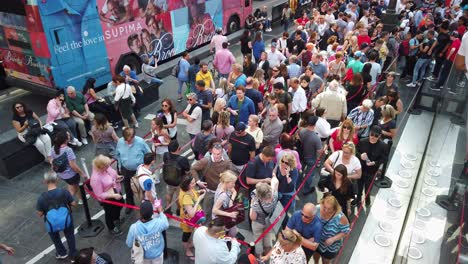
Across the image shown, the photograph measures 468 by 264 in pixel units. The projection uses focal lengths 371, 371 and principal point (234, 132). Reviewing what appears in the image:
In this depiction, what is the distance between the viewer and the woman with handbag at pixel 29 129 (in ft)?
25.4

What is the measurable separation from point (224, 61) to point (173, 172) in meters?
5.90

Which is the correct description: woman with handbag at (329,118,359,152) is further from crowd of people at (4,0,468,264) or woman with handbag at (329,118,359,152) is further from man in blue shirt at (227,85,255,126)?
man in blue shirt at (227,85,255,126)

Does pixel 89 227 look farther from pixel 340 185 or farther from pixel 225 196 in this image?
pixel 340 185

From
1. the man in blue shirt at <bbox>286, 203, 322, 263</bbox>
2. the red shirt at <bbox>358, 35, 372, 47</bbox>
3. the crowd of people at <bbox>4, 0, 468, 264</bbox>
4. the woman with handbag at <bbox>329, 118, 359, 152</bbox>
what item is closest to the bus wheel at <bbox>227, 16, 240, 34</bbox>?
the crowd of people at <bbox>4, 0, 468, 264</bbox>

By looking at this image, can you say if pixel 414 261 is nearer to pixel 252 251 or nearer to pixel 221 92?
pixel 252 251

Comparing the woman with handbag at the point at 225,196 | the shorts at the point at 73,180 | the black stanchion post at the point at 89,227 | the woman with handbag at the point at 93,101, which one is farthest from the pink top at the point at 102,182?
the woman with handbag at the point at 93,101

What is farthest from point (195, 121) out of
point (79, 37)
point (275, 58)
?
point (79, 37)

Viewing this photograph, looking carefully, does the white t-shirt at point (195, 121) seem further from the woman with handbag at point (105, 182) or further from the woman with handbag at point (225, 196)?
the woman with handbag at point (225, 196)

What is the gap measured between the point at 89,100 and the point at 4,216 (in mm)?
3516

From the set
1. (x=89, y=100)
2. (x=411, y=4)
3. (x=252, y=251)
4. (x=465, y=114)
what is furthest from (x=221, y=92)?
(x=411, y=4)

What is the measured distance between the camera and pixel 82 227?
6.46 meters

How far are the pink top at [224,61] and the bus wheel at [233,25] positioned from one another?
6.71m

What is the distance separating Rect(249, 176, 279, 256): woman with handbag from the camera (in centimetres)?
473

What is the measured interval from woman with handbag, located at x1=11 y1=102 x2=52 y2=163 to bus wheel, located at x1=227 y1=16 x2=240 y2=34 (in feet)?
36.1
